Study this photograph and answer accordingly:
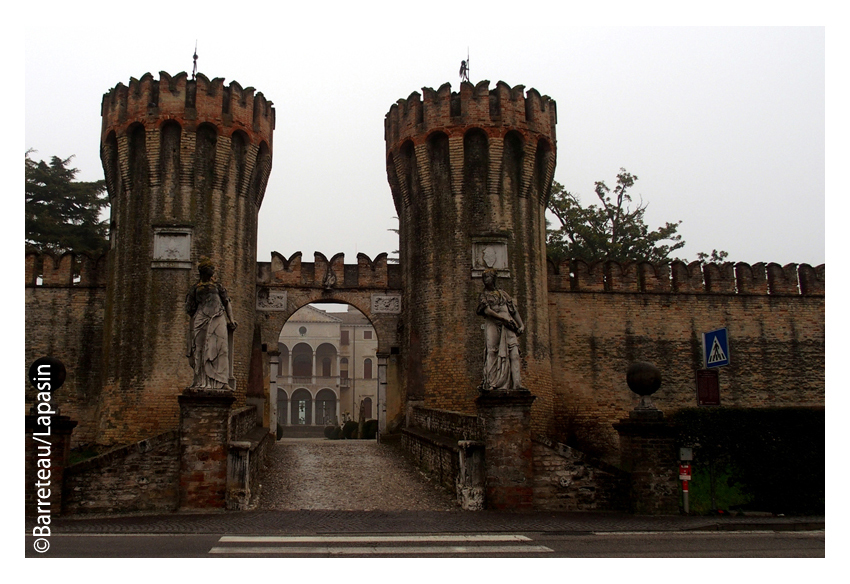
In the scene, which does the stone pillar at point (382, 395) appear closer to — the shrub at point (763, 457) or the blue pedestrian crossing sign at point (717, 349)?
the shrub at point (763, 457)

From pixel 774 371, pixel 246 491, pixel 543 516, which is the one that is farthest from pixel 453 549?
pixel 774 371

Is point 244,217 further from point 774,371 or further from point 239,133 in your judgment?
point 774,371

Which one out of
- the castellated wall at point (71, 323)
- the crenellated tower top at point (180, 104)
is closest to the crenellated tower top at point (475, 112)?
the crenellated tower top at point (180, 104)

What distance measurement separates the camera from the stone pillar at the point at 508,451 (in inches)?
441

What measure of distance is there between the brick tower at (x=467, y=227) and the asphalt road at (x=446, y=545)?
31.4ft

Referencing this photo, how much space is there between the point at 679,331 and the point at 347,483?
11.7m

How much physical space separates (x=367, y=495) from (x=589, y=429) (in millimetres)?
9608

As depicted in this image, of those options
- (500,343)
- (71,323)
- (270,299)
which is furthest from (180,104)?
(500,343)

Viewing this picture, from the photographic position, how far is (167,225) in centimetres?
1878

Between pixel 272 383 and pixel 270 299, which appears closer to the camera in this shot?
pixel 270 299

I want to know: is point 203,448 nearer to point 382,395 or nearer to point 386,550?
point 386,550

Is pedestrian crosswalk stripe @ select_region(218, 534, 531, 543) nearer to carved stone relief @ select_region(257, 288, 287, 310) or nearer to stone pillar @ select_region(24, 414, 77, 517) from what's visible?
stone pillar @ select_region(24, 414, 77, 517)

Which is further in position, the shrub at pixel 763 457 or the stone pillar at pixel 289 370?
the stone pillar at pixel 289 370

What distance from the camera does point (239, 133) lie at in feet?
65.5
